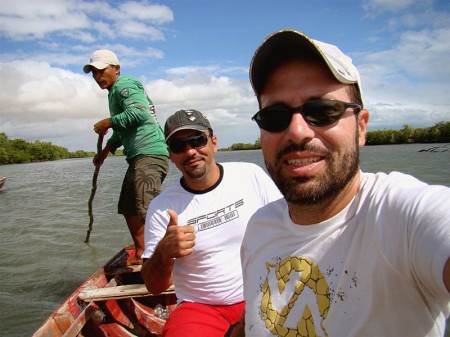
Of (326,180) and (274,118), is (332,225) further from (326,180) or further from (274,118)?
(274,118)

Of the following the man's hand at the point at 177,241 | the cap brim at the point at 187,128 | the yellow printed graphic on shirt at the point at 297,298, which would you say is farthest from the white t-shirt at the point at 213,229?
the yellow printed graphic on shirt at the point at 297,298

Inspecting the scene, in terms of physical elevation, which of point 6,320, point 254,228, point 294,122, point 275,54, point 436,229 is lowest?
point 6,320

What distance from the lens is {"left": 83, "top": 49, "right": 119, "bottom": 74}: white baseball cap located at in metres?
4.34

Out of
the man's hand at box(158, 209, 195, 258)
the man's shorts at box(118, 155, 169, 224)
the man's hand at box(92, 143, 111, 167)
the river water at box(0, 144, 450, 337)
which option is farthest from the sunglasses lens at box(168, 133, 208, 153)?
the river water at box(0, 144, 450, 337)

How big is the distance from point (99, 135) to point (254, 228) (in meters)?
3.90

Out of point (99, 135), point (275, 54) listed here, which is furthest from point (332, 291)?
point (99, 135)

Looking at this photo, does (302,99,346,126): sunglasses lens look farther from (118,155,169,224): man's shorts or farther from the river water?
the river water

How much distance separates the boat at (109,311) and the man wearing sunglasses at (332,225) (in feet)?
8.62

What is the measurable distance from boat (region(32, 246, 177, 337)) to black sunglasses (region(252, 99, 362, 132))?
9.57ft

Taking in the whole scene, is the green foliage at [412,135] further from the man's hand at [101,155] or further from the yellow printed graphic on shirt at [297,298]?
the yellow printed graphic on shirt at [297,298]

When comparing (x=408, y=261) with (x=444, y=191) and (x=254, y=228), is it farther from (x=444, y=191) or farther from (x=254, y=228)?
(x=254, y=228)

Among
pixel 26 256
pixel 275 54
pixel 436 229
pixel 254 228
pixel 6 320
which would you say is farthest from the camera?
pixel 26 256

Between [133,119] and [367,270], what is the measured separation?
3.78 metres

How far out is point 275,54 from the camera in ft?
4.50
